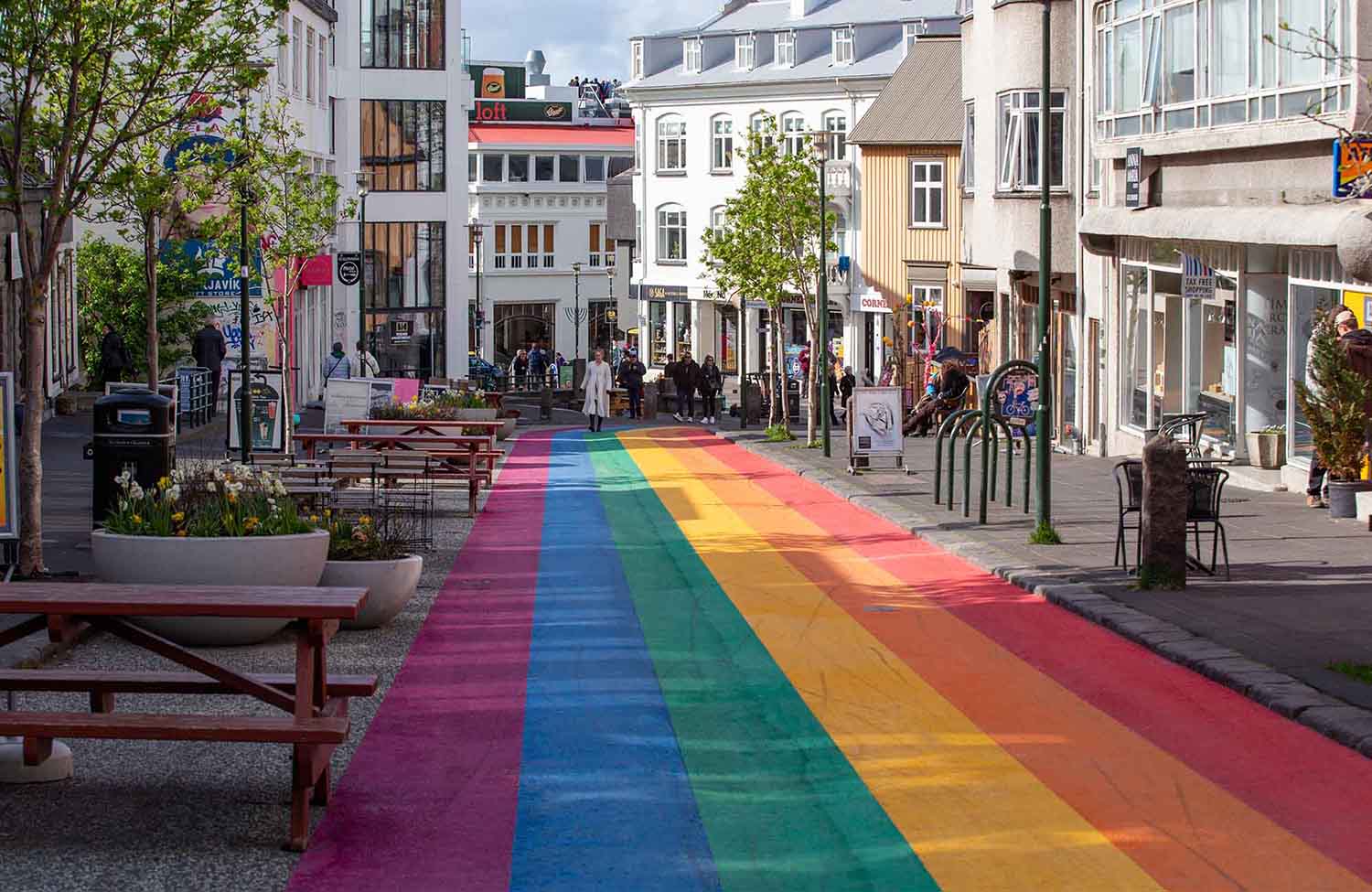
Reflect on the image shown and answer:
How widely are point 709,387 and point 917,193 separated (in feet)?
45.9

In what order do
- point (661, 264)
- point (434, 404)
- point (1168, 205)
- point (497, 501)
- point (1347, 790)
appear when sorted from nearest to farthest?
1. point (1347, 790)
2. point (497, 501)
3. point (1168, 205)
4. point (434, 404)
5. point (661, 264)

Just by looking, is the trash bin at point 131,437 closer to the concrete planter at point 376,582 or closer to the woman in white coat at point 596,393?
the concrete planter at point 376,582

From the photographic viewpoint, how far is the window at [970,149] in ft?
114

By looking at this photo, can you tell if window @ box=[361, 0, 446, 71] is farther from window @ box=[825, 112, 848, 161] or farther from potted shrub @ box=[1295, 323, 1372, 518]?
potted shrub @ box=[1295, 323, 1372, 518]

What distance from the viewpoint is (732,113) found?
2709 inches

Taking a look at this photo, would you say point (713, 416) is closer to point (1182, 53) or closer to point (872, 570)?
point (1182, 53)

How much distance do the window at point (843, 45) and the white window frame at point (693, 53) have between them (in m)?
6.32

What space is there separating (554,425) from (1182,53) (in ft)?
80.1

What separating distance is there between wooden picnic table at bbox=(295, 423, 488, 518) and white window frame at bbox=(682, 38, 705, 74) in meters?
48.7

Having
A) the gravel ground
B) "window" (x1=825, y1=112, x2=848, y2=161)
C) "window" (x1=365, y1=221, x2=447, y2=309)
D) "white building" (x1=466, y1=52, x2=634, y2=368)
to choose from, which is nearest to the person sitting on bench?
"window" (x1=365, y1=221, x2=447, y2=309)

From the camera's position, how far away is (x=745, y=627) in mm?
13219

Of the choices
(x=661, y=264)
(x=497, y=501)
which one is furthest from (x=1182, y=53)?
(x=661, y=264)

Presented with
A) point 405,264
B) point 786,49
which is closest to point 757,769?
point 405,264

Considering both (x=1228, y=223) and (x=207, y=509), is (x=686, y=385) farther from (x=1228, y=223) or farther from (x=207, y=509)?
(x=207, y=509)
